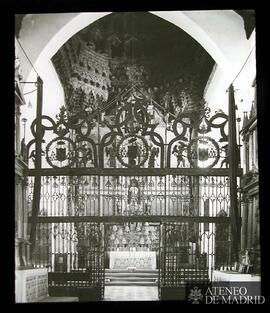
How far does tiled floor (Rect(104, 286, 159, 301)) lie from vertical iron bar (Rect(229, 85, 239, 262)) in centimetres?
105

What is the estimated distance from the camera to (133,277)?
23.0 ft

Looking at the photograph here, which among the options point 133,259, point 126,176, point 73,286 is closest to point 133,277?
point 133,259

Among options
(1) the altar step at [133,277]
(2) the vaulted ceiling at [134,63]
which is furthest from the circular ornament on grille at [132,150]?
(1) the altar step at [133,277]

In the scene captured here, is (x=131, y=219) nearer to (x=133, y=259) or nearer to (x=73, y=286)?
(x=133, y=259)

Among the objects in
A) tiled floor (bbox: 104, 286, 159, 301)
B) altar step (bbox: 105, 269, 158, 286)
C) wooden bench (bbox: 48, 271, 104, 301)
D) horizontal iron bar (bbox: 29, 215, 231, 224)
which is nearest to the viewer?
tiled floor (bbox: 104, 286, 159, 301)

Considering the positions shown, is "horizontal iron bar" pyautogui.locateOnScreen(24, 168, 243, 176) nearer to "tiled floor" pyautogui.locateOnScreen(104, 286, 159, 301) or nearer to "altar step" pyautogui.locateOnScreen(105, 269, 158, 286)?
"altar step" pyautogui.locateOnScreen(105, 269, 158, 286)

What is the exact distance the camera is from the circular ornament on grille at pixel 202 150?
22.8 feet

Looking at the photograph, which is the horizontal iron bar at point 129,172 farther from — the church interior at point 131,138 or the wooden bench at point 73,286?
the wooden bench at point 73,286

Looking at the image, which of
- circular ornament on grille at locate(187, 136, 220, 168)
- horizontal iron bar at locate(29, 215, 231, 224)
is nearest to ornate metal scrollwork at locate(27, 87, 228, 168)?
circular ornament on grille at locate(187, 136, 220, 168)

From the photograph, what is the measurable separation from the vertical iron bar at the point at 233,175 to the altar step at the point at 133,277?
101 cm

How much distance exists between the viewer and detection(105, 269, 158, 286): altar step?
22.5ft

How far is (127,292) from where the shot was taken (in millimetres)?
6875

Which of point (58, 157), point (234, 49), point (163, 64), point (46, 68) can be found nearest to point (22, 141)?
point (58, 157)

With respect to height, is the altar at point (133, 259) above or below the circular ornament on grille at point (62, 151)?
below
